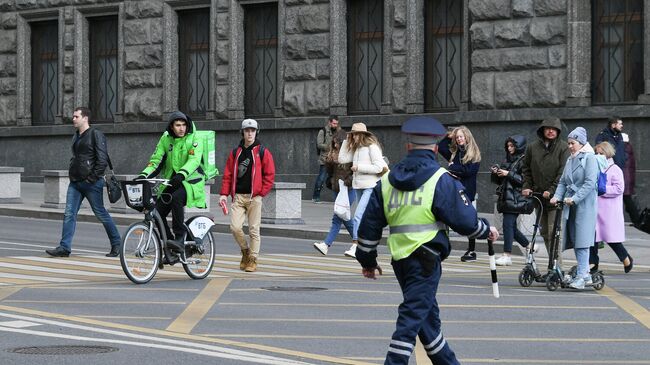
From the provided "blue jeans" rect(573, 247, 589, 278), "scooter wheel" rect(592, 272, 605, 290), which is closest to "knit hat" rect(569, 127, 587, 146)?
"blue jeans" rect(573, 247, 589, 278)

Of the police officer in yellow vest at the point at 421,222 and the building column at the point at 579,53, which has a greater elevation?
the building column at the point at 579,53

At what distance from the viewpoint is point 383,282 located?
15766mm

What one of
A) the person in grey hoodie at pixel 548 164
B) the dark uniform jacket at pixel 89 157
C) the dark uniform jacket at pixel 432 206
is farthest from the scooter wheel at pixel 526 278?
the dark uniform jacket at pixel 432 206

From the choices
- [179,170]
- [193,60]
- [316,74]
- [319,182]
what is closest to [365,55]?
[316,74]

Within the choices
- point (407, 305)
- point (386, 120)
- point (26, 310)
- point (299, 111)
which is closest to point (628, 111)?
point (386, 120)

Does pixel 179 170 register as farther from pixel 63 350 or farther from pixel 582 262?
pixel 63 350

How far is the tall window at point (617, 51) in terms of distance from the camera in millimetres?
25859

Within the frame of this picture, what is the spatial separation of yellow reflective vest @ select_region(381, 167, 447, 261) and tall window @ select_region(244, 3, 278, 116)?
76.0ft

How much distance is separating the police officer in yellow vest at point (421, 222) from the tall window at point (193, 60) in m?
24.6

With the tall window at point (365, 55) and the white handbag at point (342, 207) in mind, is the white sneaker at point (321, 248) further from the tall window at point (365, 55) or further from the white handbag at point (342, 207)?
the tall window at point (365, 55)

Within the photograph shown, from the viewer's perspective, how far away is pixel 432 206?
8430 millimetres

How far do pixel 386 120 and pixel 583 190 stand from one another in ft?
46.4

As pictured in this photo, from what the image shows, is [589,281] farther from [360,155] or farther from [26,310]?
[26,310]

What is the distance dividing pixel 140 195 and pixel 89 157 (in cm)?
320
